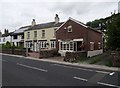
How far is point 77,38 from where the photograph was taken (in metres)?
33.2

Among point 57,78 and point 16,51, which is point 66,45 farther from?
point 57,78

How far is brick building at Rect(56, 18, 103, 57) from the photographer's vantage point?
32.2 m

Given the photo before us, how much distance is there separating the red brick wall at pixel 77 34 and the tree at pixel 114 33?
33.8ft

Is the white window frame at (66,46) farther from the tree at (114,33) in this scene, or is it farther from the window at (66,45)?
the tree at (114,33)

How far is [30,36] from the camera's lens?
1935 inches

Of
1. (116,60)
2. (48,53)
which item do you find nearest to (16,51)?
(48,53)

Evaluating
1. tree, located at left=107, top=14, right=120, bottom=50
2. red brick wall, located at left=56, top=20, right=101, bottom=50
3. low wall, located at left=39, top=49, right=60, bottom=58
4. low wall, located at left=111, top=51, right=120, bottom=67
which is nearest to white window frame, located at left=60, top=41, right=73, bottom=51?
red brick wall, located at left=56, top=20, right=101, bottom=50

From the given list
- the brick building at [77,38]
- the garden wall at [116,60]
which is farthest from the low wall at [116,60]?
the brick building at [77,38]

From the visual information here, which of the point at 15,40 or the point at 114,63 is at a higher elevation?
the point at 15,40

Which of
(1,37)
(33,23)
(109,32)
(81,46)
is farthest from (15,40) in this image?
(109,32)

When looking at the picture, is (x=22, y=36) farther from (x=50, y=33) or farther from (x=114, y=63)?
(x=114, y=63)

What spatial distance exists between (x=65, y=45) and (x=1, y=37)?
48663mm

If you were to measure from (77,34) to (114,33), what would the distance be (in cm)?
1245

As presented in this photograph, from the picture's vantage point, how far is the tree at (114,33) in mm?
20875
